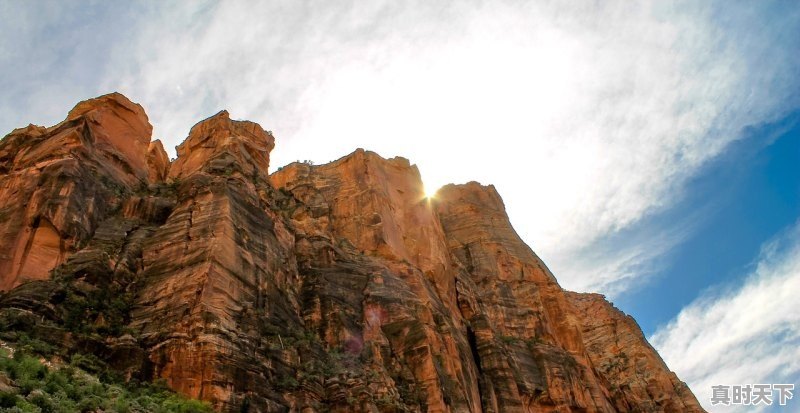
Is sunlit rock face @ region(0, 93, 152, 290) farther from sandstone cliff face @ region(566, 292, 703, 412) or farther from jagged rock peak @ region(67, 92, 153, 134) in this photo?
sandstone cliff face @ region(566, 292, 703, 412)

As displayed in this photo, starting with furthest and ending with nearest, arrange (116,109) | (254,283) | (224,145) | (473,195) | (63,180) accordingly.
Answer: (473,195) < (224,145) < (116,109) < (63,180) < (254,283)

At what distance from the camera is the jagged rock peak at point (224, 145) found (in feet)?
159

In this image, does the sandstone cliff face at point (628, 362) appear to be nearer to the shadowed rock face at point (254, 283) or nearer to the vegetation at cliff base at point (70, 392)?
the shadowed rock face at point (254, 283)

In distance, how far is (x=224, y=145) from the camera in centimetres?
4856

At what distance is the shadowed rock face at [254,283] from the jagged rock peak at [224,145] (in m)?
0.22

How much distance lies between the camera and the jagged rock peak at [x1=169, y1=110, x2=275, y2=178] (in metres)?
48.4

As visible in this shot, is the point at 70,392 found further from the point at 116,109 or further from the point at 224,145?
the point at 116,109

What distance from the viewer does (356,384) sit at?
3300 cm

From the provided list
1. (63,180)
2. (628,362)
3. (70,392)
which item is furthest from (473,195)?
(70,392)

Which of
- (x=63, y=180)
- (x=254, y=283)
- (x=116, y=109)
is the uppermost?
(x=116, y=109)

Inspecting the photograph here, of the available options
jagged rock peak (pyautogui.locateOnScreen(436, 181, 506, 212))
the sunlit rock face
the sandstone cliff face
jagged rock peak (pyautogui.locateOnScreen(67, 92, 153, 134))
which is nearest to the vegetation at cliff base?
the sunlit rock face

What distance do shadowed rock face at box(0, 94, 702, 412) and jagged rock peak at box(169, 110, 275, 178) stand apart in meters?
0.22

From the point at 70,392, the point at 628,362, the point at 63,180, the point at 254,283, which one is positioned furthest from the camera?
the point at 628,362

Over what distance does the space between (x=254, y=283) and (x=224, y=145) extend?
1808cm
